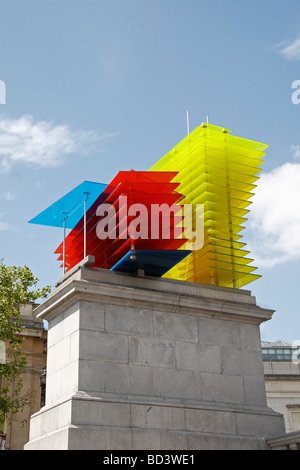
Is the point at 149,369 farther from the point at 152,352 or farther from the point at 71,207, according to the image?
the point at 71,207

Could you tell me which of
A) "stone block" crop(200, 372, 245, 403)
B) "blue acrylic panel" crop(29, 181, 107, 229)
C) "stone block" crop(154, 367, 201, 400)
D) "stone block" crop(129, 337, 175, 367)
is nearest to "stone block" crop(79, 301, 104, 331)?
"stone block" crop(129, 337, 175, 367)

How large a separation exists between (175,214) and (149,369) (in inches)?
228

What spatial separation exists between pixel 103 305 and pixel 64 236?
4420mm

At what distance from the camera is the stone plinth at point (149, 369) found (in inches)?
677

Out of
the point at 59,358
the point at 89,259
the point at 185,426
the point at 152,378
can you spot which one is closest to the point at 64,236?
the point at 89,259

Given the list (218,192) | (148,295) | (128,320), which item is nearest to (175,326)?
(148,295)

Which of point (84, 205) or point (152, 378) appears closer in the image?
point (152, 378)

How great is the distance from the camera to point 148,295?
19.0m

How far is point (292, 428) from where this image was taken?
4094 cm

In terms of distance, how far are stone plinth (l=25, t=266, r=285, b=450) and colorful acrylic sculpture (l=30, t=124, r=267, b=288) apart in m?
1.00

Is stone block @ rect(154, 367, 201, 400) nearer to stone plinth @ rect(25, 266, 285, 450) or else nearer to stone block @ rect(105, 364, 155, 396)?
stone plinth @ rect(25, 266, 285, 450)

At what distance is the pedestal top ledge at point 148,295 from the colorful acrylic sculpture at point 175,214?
24.4 inches

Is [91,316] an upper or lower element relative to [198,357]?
upper
